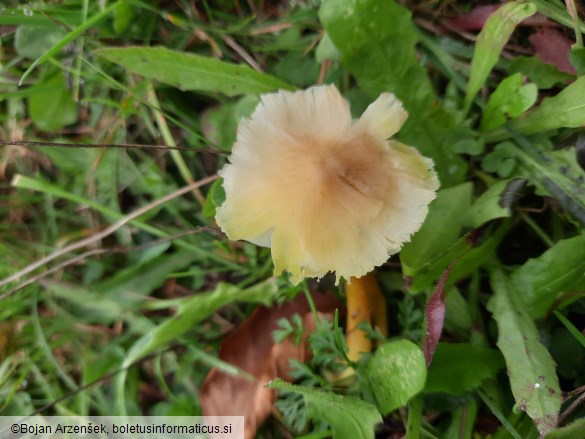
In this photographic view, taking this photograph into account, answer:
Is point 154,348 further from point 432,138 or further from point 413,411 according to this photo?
point 432,138

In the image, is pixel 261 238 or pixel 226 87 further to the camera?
pixel 226 87

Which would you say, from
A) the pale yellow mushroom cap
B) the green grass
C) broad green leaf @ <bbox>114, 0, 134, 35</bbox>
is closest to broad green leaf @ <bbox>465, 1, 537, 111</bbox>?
the green grass

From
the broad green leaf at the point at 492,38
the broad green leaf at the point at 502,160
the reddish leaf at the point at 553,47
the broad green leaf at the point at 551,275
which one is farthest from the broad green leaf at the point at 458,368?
the reddish leaf at the point at 553,47

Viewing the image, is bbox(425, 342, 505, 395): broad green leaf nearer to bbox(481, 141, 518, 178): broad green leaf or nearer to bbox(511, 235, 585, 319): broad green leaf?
bbox(511, 235, 585, 319): broad green leaf

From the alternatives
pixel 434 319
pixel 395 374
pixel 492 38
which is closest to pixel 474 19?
pixel 492 38

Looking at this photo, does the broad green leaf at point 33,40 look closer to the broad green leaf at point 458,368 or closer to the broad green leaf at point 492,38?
the broad green leaf at point 492,38

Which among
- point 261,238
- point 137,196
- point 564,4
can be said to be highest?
point 564,4

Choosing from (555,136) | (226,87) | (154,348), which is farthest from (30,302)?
(555,136)
